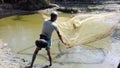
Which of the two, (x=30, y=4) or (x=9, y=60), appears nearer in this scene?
(x=9, y=60)

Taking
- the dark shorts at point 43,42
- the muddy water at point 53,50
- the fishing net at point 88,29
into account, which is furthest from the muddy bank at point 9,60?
the fishing net at point 88,29

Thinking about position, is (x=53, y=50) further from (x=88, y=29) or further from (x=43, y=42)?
(x=43, y=42)

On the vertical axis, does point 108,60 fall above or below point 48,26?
below

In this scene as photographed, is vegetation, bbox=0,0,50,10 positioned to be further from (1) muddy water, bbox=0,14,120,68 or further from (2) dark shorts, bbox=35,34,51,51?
(2) dark shorts, bbox=35,34,51,51

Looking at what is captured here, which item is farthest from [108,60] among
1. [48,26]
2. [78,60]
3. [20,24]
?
[20,24]

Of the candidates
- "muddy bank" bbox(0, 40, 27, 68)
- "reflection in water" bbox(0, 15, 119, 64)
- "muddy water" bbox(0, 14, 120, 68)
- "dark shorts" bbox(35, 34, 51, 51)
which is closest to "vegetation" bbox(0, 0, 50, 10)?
"reflection in water" bbox(0, 15, 119, 64)

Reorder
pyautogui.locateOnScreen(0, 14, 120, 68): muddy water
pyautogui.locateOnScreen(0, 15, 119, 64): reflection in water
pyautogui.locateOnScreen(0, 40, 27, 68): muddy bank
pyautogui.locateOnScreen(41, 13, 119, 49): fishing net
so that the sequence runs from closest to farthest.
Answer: pyautogui.locateOnScreen(0, 40, 27, 68): muddy bank < pyautogui.locateOnScreen(0, 14, 120, 68): muddy water < pyautogui.locateOnScreen(0, 15, 119, 64): reflection in water < pyautogui.locateOnScreen(41, 13, 119, 49): fishing net

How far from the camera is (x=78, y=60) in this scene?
437 inches

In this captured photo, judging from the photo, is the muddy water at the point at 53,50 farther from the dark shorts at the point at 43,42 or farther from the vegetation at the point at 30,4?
the vegetation at the point at 30,4

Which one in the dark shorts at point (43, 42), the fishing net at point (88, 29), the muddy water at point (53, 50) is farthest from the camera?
the fishing net at point (88, 29)

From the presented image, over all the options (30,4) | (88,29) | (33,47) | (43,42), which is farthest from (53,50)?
(30,4)

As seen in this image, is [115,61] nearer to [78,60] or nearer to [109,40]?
[78,60]

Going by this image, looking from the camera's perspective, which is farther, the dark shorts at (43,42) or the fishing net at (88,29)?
the fishing net at (88,29)

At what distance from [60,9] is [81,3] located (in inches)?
167
